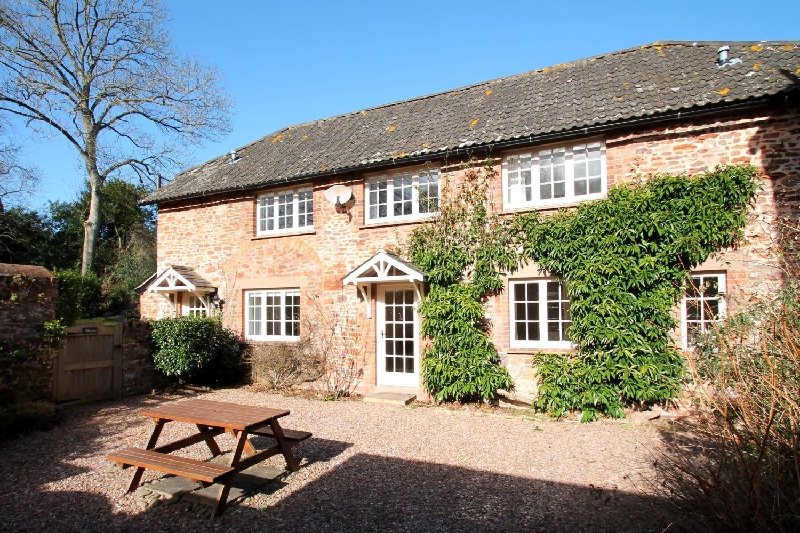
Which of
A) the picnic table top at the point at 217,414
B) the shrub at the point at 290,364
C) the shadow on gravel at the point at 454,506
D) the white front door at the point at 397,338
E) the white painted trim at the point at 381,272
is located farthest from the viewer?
the shrub at the point at 290,364

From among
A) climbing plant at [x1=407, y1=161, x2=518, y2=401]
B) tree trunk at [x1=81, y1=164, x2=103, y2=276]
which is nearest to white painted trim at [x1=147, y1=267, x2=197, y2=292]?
climbing plant at [x1=407, y1=161, x2=518, y2=401]

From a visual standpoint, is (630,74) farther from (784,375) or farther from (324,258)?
(784,375)

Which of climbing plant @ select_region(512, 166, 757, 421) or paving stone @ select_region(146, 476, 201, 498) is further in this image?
climbing plant @ select_region(512, 166, 757, 421)

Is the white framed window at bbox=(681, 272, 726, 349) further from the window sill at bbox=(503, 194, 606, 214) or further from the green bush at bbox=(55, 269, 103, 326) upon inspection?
the green bush at bbox=(55, 269, 103, 326)

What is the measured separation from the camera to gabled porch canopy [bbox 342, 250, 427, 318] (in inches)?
419

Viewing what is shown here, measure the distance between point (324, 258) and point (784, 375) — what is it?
9890 mm

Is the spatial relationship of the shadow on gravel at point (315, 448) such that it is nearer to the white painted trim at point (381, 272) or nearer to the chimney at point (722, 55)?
the white painted trim at point (381, 272)

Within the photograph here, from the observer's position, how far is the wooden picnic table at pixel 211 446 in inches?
201

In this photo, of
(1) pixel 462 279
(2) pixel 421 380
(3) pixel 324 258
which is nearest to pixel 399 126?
(3) pixel 324 258

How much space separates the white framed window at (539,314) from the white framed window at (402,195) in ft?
8.58

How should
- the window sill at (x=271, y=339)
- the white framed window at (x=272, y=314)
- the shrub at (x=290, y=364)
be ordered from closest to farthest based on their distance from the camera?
1. the shrub at (x=290, y=364)
2. the window sill at (x=271, y=339)
3. the white framed window at (x=272, y=314)

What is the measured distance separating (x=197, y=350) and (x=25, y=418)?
4.21m

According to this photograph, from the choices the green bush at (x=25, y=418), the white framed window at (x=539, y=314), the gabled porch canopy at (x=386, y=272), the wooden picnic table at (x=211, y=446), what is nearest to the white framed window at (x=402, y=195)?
the gabled porch canopy at (x=386, y=272)

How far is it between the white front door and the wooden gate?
5.81 meters
